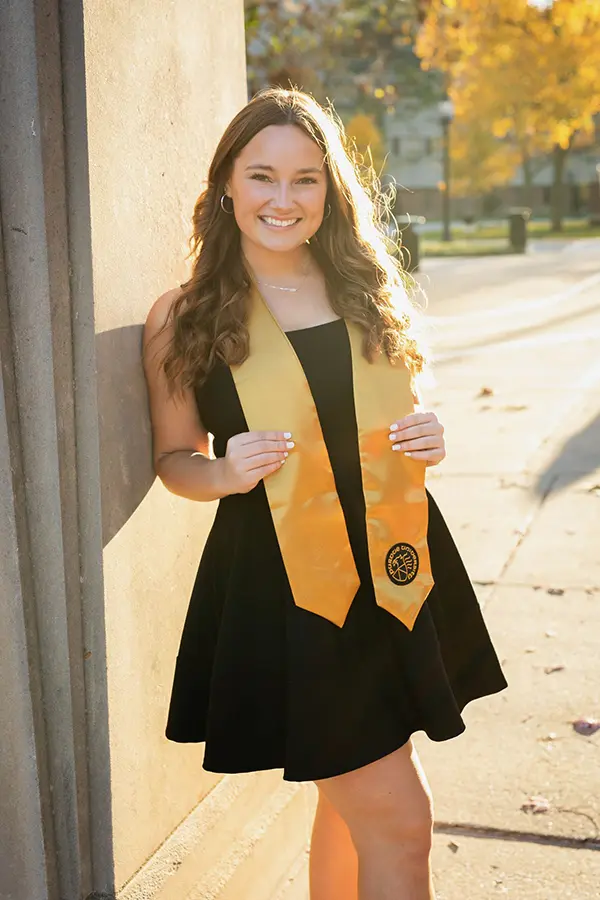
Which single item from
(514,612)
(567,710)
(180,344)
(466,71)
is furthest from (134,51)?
(466,71)

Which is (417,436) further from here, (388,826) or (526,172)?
(526,172)

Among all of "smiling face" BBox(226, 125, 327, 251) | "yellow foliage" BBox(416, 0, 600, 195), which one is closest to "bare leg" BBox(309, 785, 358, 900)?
"smiling face" BBox(226, 125, 327, 251)

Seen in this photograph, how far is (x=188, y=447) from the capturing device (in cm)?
251

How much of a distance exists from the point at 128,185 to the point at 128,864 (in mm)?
1408

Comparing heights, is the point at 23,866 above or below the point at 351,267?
below

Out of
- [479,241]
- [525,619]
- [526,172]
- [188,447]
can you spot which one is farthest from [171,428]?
[526,172]

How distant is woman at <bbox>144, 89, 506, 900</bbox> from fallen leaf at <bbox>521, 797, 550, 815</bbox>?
3.64 feet

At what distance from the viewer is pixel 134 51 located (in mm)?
2369

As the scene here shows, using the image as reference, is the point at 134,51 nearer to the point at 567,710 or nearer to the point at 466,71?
the point at 567,710

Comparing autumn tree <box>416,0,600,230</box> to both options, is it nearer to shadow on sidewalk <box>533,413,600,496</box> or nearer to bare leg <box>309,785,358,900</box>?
shadow on sidewalk <box>533,413,600,496</box>

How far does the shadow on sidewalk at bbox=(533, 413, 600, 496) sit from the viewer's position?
6.92m

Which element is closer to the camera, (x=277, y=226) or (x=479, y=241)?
(x=277, y=226)

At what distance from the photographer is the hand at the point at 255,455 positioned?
224 cm

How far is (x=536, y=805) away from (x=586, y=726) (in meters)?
0.56
